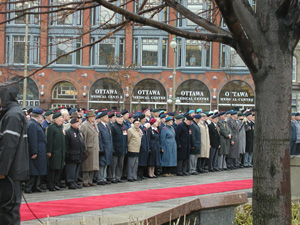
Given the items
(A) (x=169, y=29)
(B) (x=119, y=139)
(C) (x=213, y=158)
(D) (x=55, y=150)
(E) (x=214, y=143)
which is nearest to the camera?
(A) (x=169, y=29)

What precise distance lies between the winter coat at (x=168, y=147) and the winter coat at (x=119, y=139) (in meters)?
1.94

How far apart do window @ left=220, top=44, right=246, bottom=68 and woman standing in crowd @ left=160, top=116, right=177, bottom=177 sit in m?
27.5

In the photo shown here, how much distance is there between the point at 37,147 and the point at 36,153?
0.59 feet

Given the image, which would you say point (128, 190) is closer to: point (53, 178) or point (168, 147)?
point (53, 178)

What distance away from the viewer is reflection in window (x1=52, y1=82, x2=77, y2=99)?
152 ft

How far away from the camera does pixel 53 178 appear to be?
44.4 ft

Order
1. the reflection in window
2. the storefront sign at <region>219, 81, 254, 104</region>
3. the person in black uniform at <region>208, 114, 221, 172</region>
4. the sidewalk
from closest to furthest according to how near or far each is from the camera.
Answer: the sidewalk
the person in black uniform at <region>208, 114, 221, 172</region>
the storefront sign at <region>219, 81, 254, 104</region>
the reflection in window

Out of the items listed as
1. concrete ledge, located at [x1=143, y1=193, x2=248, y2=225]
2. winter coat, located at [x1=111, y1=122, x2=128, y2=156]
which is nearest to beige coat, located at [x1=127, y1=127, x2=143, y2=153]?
winter coat, located at [x1=111, y1=122, x2=128, y2=156]

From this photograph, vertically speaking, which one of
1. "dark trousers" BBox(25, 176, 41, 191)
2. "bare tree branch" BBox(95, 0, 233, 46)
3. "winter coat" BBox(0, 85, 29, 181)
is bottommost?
"dark trousers" BBox(25, 176, 41, 191)

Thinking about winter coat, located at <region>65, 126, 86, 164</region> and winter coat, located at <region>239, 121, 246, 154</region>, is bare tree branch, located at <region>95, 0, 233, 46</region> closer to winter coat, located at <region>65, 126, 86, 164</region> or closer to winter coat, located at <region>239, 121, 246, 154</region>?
winter coat, located at <region>65, 126, 86, 164</region>

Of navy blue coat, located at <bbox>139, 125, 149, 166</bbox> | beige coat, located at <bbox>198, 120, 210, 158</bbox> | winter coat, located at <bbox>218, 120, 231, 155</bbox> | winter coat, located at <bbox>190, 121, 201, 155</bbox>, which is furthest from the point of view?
winter coat, located at <bbox>218, 120, 231, 155</bbox>

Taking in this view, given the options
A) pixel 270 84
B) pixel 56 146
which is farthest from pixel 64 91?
pixel 270 84

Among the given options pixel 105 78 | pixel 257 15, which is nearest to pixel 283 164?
pixel 257 15

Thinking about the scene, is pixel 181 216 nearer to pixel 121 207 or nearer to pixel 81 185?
pixel 121 207
